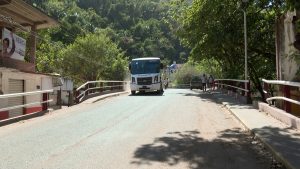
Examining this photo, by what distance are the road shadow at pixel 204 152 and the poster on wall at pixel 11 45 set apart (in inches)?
507

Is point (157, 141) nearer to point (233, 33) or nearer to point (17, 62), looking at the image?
point (17, 62)

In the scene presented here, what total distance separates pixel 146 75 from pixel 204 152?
2600 centimetres

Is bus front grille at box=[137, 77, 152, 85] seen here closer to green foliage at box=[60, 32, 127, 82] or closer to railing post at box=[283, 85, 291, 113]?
railing post at box=[283, 85, 291, 113]

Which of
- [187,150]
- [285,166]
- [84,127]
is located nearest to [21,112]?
[84,127]

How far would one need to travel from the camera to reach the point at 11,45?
22172 millimetres

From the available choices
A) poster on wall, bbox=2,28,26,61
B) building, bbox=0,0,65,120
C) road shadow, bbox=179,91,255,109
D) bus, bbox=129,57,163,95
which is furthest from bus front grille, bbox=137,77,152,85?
poster on wall, bbox=2,28,26,61

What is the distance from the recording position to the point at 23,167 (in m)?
7.57

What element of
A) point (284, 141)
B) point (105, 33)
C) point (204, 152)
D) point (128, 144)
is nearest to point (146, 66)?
point (128, 144)

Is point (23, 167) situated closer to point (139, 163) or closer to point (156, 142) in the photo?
point (139, 163)

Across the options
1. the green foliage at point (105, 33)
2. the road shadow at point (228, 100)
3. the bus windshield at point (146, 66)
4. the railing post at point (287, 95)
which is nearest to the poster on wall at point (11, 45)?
the road shadow at point (228, 100)

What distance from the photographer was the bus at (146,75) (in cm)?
3469

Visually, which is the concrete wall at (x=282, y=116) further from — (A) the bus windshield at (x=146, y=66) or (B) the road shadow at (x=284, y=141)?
(A) the bus windshield at (x=146, y=66)

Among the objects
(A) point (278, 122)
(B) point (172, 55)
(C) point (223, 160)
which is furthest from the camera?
(B) point (172, 55)

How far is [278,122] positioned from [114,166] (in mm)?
6755
